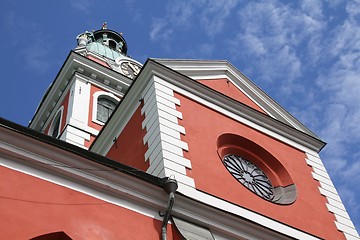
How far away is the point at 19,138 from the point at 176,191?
99.6 inches

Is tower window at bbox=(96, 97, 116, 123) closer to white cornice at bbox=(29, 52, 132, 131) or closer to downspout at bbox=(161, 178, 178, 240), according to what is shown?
white cornice at bbox=(29, 52, 132, 131)

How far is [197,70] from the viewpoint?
1362cm

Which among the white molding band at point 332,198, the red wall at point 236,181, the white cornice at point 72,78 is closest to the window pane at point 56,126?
the white cornice at point 72,78

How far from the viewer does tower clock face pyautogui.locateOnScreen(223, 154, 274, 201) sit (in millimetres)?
11734

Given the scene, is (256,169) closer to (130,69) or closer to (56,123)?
(56,123)

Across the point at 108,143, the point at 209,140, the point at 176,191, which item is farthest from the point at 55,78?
the point at 176,191

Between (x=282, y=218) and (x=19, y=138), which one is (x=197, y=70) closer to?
(x=282, y=218)

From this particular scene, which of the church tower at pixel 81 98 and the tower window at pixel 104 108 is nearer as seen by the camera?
the church tower at pixel 81 98

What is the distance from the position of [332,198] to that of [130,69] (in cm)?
1612

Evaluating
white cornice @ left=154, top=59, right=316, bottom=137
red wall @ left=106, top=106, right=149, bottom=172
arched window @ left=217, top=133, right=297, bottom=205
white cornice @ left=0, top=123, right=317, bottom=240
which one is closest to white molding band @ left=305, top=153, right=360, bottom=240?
arched window @ left=217, top=133, right=297, bottom=205

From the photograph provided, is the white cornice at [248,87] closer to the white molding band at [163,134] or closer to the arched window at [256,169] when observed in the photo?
the arched window at [256,169]

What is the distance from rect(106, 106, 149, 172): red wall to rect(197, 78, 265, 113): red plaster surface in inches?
84.3

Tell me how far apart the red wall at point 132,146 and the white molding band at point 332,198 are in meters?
4.01

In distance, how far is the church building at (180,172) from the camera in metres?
8.35
